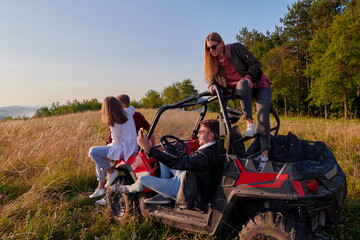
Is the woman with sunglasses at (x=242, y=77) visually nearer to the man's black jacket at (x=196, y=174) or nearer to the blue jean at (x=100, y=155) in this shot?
the man's black jacket at (x=196, y=174)

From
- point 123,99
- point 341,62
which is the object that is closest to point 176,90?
point 341,62

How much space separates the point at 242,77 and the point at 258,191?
147 cm

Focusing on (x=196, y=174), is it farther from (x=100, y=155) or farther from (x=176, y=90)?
(x=176, y=90)

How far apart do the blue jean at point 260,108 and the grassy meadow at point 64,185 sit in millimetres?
898

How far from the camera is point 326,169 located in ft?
8.88

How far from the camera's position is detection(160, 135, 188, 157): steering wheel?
3404 mm

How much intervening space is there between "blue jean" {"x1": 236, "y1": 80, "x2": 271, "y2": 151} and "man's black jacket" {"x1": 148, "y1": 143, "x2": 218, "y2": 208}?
2.03 feet

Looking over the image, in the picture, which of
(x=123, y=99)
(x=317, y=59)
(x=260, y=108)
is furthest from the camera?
(x=317, y=59)

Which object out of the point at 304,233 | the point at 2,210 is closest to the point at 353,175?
the point at 304,233

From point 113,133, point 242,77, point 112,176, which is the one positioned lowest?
point 112,176

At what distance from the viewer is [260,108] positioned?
3465mm

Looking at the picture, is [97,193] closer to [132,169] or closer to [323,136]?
[132,169]

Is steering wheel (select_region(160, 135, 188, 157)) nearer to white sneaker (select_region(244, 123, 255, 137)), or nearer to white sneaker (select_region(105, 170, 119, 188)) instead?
white sneaker (select_region(244, 123, 255, 137))

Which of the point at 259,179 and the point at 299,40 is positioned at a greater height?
the point at 299,40
